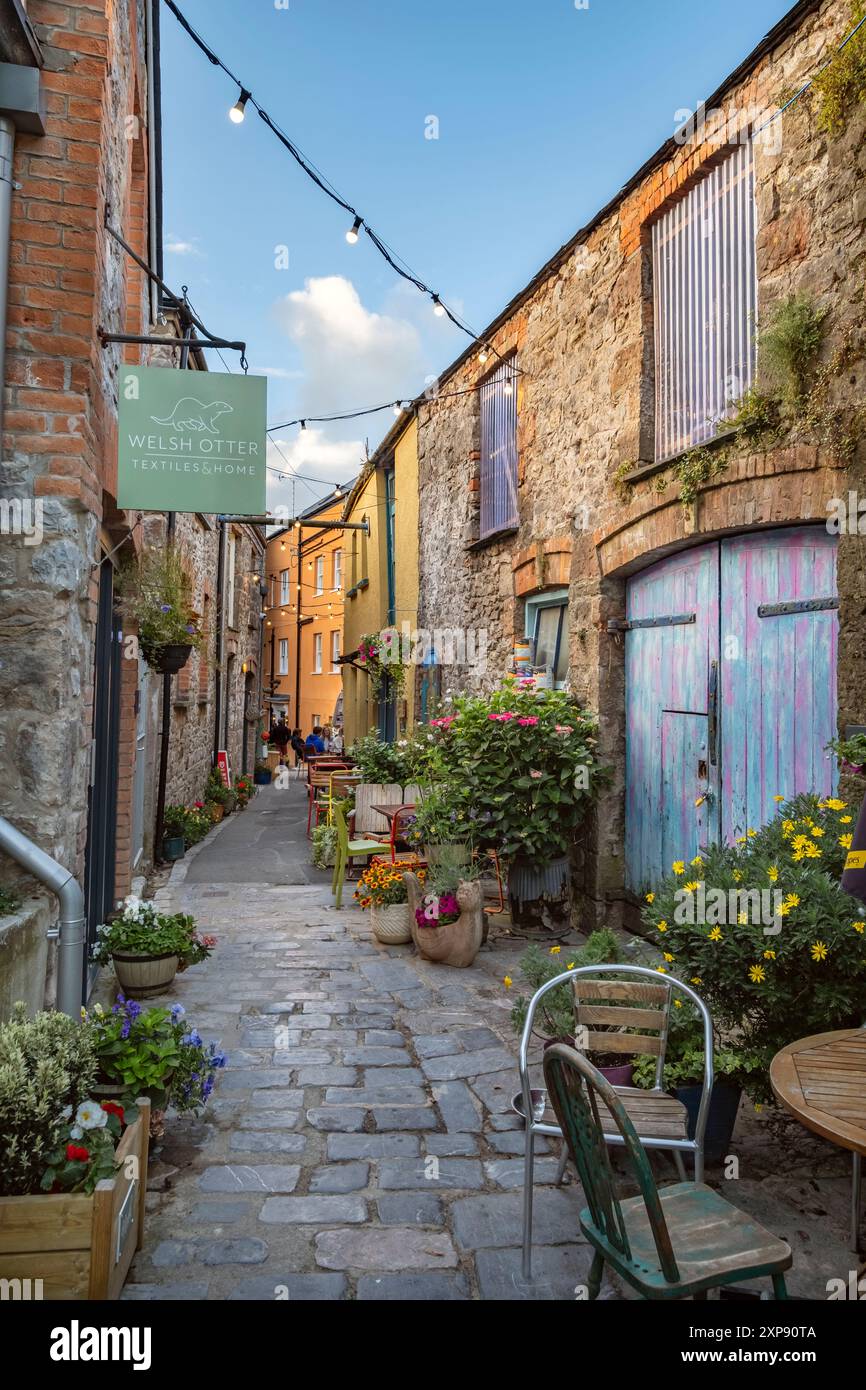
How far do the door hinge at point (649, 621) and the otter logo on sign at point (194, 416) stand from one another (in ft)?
9.84

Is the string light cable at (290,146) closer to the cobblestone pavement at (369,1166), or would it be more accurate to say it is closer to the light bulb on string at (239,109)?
the light bulb on string at (239,109)

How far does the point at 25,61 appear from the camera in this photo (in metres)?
3.49

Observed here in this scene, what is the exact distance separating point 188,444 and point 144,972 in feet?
9.10

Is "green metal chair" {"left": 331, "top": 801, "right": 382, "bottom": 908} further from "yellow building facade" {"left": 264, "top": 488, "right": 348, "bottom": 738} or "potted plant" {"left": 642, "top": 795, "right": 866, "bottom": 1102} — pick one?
"yellow building facade" {"left": 264, "top": 488, "right": 348, "bottom": 738}

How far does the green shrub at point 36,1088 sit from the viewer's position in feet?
7.61

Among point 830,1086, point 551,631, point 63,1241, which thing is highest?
point 551,631

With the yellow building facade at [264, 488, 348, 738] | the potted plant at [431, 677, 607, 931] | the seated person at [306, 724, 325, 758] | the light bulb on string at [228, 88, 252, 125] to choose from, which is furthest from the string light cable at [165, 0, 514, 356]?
the yellow building facade at [264, 488, 348, 738]

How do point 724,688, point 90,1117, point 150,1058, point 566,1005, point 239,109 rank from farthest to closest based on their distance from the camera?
point 239,109 → point 724,688 → point 566,1005 → point 150,1058 → point 90,1117

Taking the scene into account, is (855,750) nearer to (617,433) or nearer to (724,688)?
(724,688)

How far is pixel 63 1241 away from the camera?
88.1 inches

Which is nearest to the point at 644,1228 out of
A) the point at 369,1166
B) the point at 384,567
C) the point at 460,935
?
the point at 369,1166

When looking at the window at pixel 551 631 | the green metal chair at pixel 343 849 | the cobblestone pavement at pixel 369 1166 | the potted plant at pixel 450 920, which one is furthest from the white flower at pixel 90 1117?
the window at pixel 551 631

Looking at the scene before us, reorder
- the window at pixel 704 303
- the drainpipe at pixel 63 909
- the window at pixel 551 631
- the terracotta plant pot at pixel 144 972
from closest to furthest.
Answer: the drainpipe at pixel 63 909, the terracotta plant pot at pixel 144 972, the window at pixel 704 303, the window at pixel 551 631

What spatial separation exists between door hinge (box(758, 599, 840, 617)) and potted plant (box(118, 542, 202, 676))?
12.5 ft
